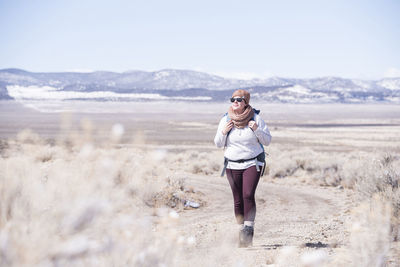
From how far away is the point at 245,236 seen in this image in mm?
5281

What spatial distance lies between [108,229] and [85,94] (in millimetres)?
189492

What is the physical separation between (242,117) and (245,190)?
32.2 inches

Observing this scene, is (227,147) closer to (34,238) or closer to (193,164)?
(34,238)

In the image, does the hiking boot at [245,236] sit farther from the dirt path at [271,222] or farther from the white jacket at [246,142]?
the white jacket at [246,142]

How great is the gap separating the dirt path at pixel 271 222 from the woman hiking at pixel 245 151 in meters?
0.31

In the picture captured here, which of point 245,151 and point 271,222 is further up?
point 245,151

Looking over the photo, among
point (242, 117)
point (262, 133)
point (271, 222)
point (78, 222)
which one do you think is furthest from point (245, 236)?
point (78, 222)

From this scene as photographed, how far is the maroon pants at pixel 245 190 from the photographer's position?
5289 millimetres

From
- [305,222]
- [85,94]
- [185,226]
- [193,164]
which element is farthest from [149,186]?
[85,94]

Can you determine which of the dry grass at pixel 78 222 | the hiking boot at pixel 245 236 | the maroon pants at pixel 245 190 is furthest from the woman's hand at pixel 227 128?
the dry grass at pixel 78 222

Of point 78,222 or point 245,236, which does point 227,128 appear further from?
point 78,222

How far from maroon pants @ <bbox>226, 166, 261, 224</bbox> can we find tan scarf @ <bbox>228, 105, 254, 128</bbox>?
1.63 feet

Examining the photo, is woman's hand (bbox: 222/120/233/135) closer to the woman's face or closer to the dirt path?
the woman's face

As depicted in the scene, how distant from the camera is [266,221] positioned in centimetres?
776
